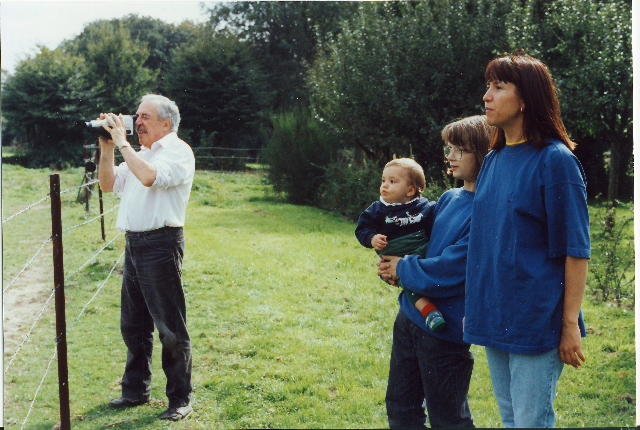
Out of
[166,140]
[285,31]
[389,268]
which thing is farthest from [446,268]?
[285,31]

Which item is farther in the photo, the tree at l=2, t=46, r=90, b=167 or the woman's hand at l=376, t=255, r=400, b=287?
the tree at l=2, t=46, r=90, b=167

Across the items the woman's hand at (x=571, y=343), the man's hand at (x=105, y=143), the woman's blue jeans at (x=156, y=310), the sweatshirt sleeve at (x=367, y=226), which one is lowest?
the woman's blue jeans at (x=156, y=310)

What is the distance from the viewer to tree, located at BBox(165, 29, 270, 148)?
4676mm

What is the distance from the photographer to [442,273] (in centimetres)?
160

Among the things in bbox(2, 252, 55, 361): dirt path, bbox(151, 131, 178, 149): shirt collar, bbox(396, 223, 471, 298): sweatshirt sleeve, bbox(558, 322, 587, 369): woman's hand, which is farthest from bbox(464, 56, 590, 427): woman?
bbox(2, 252, 55, 361): dirt path

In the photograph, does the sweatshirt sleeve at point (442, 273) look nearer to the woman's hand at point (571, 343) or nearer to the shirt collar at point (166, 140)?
the woman's hand at point (571, 343)

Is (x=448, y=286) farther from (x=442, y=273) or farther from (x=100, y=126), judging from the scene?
(x=100, y=126)

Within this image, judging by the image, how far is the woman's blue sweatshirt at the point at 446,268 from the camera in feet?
5.23

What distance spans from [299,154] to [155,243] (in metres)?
6.79

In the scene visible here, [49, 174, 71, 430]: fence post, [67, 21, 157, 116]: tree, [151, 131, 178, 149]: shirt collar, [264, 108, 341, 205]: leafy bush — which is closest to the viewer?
[49, 174, 71, 430]: fence post

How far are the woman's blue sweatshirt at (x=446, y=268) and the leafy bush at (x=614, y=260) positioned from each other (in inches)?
102

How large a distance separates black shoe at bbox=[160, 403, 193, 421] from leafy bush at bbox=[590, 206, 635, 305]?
2.89 meters

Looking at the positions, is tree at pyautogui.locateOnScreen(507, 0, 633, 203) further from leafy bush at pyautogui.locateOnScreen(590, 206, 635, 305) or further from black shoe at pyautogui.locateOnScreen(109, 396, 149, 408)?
black shoe at pyautogui.locateOnScreen(109, 396, 149, 408)

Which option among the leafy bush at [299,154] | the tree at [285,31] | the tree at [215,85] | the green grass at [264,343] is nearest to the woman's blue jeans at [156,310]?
the green grass at [264,343]
